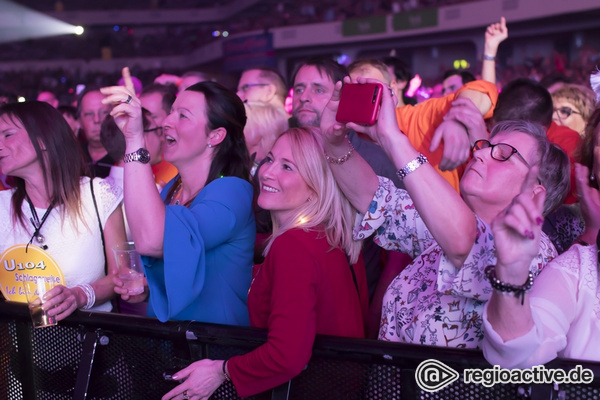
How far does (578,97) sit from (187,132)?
2.81 meters

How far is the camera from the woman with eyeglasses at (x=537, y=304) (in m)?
1.08

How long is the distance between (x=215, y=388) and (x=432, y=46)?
55.4 feet

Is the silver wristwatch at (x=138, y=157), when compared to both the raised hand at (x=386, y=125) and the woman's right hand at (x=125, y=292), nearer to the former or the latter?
the woman's right hand at (x=125, y=292)

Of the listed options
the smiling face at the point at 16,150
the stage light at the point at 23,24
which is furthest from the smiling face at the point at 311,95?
the stage light at the point at 23,24

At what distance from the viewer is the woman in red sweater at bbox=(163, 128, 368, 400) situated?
1421 mm

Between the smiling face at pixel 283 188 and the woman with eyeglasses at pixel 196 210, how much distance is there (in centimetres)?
10


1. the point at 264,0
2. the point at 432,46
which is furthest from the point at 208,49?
the point at 432,46

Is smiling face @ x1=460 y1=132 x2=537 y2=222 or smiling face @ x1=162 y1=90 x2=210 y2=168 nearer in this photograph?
smiling face @ x1=460 y1=132 x2=537 y2=222

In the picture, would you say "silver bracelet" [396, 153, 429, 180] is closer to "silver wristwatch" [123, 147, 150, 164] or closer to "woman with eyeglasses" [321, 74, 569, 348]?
"woman with eyeglasses" [321, 74, 569, 348]

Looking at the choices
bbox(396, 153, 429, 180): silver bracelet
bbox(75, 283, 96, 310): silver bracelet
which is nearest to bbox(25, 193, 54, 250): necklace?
bbox(75, 283, 96, 310): silver bracelet

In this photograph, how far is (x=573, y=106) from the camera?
381 centimetres

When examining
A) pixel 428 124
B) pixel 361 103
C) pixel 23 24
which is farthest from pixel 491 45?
pixel 23 24

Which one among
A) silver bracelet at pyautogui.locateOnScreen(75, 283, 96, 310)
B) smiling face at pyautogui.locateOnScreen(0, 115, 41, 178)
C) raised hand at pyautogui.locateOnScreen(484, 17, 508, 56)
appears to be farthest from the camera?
raised hand at pyautogui.locateOnScreen(484, 17, 508, 56)
